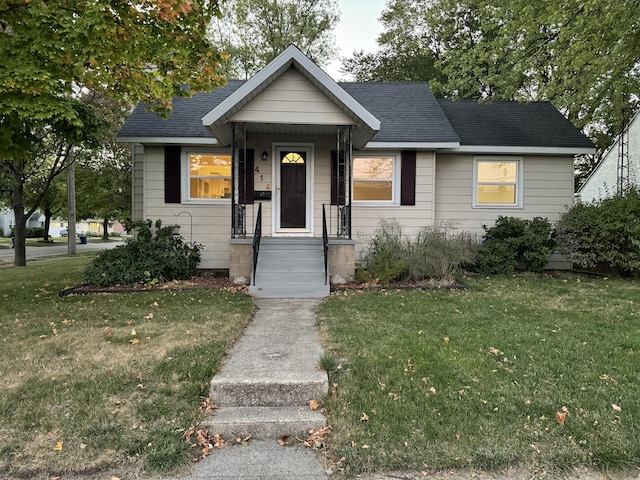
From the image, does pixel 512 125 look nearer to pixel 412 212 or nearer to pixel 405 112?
pixel 405 112

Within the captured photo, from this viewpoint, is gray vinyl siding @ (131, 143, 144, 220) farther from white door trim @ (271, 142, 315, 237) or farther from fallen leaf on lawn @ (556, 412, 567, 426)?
fallen leaf on lawn @ (556, 412, 567, 426)

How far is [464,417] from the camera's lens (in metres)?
2.80

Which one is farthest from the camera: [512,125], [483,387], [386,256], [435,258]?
[512,125]

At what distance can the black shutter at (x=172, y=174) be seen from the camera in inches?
371

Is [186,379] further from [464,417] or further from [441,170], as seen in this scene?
[441,170]

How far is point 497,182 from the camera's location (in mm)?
10508

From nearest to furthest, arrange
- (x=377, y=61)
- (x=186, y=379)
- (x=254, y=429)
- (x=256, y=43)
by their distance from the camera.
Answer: (x=254, y=429), (x=186, y=379), (x=256, y=43), (x=377, y=61)

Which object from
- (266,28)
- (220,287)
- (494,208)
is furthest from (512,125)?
(266,28)

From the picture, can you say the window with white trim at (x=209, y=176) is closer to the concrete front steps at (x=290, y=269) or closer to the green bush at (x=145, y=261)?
the green bush at (x=145, y=261)

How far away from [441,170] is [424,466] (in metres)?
9.02

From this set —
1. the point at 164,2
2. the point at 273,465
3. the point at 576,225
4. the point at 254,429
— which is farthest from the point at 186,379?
the point at 576,225

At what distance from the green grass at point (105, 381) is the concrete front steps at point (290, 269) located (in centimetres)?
122

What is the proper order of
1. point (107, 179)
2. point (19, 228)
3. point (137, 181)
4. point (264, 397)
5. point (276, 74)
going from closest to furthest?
point (264, 397) → point (276, 74) → point (137, 181) → point (19, 228) → point (107, 179)

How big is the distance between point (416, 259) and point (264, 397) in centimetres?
568
